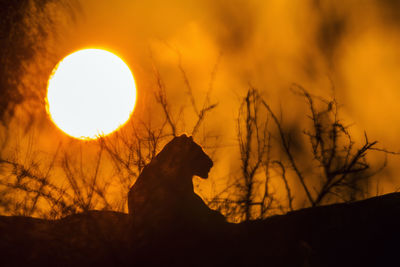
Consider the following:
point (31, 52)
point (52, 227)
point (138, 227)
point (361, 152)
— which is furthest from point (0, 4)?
point (361, 152)

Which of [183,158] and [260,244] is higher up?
[183,158]

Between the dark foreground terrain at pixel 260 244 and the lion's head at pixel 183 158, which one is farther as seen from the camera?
the lion's head at pixel 183 158

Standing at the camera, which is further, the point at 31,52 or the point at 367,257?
the point at 31,52

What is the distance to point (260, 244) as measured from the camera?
6676 mm

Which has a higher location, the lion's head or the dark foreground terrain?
the lion's head

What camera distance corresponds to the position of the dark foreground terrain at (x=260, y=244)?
6441 mm

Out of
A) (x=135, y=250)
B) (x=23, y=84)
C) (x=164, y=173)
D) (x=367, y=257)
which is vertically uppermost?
(x=23, y=84)

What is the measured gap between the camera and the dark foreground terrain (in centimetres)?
644

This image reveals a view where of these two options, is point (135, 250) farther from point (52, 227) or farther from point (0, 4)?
point (0, 4)

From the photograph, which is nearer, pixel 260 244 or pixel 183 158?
pixel 260 244

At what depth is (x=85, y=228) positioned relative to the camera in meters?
7.14

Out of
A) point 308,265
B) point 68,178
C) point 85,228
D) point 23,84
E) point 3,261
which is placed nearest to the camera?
point 308,265

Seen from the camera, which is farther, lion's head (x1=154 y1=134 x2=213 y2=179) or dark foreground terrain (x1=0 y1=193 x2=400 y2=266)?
lion's head (x1=154 y1=134 x2=213 y2=179)

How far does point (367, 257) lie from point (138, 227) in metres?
3.12
